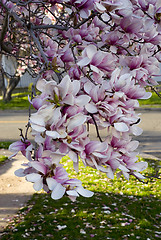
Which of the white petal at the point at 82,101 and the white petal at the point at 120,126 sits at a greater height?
the white petal at the point at 82,101

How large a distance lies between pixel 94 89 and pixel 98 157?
0.96 feet

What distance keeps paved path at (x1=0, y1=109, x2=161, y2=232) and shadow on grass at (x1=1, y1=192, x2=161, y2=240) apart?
0.83 ft

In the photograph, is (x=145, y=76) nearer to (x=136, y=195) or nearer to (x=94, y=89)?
(x=94, y=89)

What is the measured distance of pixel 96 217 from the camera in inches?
188

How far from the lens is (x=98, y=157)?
1.38 metres

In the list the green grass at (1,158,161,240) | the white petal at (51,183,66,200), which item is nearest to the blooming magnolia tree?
the white petal at (51,183,66,200)

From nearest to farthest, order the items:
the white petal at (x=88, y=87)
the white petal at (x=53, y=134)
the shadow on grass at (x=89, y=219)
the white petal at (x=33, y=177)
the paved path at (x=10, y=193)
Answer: the white petal at (x=53, y=134) → the white petal at (x=33, y=177) → the white petal at (x=88, y=87) → the shadow on grass at (x=89, y=219) → the paved path at (x=10, y=193)

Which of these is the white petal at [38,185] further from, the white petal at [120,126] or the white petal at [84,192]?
the white petal at [120,126]

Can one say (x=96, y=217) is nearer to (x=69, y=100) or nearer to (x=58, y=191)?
(x=58, y=191)

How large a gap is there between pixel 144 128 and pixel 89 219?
7.20 metres

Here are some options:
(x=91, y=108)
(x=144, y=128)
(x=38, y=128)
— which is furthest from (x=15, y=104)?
(x=38, y=128)

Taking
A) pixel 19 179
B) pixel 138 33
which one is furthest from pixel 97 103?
pixel 19 179

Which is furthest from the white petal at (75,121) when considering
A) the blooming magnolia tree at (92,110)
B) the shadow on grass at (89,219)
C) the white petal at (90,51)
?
the shadow on grass at (89,219)

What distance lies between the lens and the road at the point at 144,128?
9.34 metres
